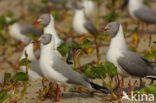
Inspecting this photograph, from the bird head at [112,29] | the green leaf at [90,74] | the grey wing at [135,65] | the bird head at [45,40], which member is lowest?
the green leaf at [90,74]

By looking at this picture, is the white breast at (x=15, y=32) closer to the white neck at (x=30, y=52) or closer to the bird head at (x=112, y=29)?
the white neck at (x=30, y=52)

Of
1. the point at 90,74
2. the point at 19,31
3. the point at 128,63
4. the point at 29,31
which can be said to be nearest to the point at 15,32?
the point at 19,31

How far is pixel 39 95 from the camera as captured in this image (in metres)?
4.16

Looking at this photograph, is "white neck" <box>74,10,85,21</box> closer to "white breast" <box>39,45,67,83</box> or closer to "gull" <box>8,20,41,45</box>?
"gull" <box>8,20,41,45</box>

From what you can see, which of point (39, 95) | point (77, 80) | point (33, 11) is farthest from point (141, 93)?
point (33, 11)

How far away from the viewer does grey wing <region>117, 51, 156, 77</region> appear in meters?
4.00

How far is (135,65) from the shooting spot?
159 inches

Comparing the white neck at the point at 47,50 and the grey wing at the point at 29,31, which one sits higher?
the grey wing at the point at 29,31

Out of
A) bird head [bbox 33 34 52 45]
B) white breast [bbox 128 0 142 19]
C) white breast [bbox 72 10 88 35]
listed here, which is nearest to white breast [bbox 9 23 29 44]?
white breast [bbox 72 10 88 35]

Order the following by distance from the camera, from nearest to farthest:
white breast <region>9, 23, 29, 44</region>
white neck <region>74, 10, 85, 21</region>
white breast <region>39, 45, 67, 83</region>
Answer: white breast <region>39, 45, 67, 83</region> < white neck <region>74, 10, 85, 21</region> < white breast <region>9, 23, 29, 44</region>

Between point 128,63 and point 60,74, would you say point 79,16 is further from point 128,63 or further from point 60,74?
point 60,74

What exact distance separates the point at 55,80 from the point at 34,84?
134cm

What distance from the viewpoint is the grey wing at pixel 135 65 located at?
13.1 ft

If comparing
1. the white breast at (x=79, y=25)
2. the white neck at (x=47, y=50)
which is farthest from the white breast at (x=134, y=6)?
the white neck at (x=47, y=50)
